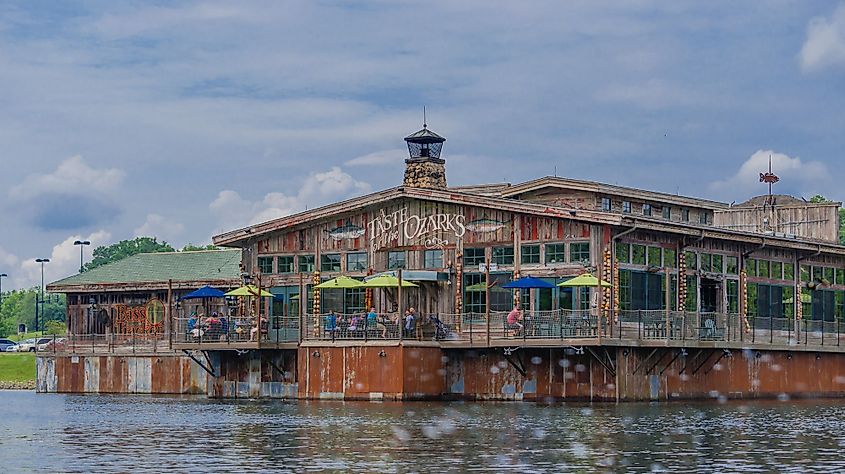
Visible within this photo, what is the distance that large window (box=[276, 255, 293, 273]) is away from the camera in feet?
202

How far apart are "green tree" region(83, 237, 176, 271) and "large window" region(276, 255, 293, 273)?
303ft

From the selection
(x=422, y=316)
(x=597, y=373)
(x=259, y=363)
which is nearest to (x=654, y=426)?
(x=597, y=373)

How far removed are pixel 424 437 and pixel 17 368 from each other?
2316 inches

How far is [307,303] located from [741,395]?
15.9 m

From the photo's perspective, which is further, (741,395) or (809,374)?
(809,374)

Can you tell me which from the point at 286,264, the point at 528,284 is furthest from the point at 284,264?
the point at 528,284

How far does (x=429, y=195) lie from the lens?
5778cm

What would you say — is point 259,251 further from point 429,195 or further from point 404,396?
point 404,396

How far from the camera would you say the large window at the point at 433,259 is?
191 ft

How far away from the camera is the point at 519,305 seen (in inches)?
2206

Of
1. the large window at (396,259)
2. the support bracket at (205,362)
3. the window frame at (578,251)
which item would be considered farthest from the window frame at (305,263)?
the window frame at (578,251)

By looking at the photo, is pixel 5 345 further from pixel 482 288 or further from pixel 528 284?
pixel 528 284

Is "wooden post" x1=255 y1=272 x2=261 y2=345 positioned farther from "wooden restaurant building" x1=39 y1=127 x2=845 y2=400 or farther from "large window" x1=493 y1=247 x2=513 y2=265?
"large window" x1=493 y1=247 x2=513 y2=265

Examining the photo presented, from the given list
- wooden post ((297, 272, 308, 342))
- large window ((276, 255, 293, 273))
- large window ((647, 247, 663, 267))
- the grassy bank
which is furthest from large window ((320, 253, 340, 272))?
the grassy bank
